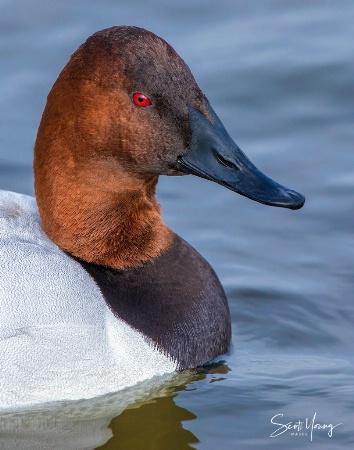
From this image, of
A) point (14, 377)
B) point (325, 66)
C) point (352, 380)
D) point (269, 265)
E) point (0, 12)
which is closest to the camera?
point (14, 377)

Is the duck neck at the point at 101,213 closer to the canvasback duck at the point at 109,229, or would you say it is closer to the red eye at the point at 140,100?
the canvasback duck at the point at 109,229

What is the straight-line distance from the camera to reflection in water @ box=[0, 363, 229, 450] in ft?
18.1

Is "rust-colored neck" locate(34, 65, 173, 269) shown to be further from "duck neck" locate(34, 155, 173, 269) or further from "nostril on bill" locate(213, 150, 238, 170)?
"nostril on bill" locate(213, 150, 238, 170)

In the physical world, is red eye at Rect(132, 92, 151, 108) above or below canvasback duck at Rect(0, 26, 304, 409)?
above

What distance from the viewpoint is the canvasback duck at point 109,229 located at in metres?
5.46

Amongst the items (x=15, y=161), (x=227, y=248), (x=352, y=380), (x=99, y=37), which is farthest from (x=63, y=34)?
(x=352, y=380)

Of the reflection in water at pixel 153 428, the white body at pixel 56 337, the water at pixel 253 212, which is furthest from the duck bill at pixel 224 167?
the reflection in water at pixel 153 428

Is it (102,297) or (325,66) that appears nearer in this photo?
(102,297)

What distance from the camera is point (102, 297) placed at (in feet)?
18.8

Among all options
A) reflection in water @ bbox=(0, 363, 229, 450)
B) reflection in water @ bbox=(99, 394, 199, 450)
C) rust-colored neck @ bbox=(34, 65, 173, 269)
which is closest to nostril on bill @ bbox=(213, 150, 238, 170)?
rust-colored neck @ bbox=(34, 65, 173, 269)

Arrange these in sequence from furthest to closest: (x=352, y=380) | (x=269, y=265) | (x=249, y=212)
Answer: (x=249, y=212), (x=269, y=265), (x=352, y=380)

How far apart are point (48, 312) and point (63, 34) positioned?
3.99 metres

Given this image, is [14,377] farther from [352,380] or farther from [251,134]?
[251,134]

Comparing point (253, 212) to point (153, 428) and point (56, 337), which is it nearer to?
point (153, 428)
